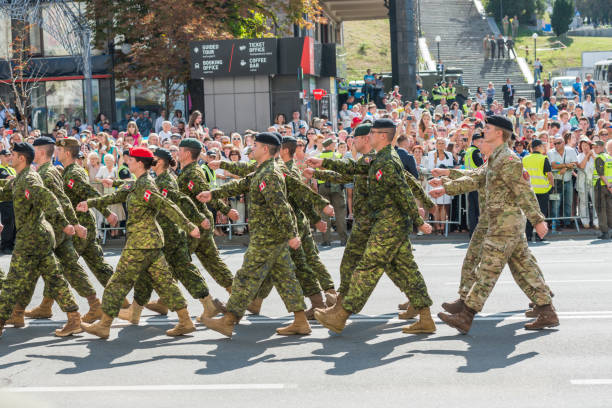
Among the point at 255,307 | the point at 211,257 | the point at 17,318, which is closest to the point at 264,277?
the point at 255,307

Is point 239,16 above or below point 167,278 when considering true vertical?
above

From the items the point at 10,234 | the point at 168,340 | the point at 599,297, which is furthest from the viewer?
the point at 10,234

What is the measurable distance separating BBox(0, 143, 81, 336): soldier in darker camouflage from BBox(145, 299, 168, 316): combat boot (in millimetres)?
1223

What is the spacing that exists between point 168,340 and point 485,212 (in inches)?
130

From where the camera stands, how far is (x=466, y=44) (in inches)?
2689

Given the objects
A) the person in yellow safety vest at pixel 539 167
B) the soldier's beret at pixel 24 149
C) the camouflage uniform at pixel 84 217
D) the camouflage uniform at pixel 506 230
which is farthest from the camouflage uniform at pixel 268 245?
the person in yellow safety vest at pixel 539 167

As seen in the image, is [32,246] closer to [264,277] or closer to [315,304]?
[264,277]

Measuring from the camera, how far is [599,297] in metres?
Answer: 10.5

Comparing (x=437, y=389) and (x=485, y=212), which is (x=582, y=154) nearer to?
(x=485, y=212)

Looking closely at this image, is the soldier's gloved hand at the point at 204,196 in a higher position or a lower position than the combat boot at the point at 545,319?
higher

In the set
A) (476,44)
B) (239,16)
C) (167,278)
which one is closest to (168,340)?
(167,278)

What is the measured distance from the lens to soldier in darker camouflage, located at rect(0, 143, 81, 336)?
30.1 feet

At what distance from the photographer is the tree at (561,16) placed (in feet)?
300

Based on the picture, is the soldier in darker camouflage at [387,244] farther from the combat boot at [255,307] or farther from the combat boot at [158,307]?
the combat boot at [158,307]
